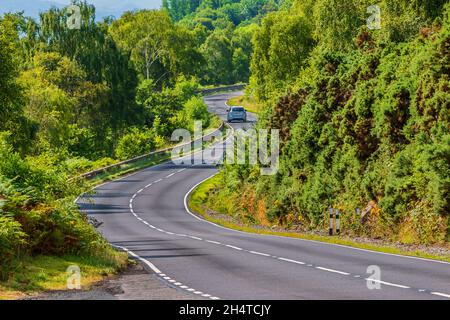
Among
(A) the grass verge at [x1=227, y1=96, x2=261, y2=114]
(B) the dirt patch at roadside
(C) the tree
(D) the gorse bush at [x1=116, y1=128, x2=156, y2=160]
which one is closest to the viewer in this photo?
(B) the dirt patch at roadside

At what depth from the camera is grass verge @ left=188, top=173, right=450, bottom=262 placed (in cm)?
2261

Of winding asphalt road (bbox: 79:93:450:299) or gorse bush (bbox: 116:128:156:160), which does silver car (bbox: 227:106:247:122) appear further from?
winding asphalt road (bbox: 79:93:450:299)

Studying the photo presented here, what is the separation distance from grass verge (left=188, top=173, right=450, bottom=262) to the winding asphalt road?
699 mm

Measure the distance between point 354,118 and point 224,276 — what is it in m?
17.5

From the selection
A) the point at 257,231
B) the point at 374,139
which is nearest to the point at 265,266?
the point at 374,139

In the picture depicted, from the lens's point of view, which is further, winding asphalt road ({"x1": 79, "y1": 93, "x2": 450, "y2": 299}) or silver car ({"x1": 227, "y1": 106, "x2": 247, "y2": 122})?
silver car ({"x1": 227, "y1": 106, "x2": 247, "y2": 122})

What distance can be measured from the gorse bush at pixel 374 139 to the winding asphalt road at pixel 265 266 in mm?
3322

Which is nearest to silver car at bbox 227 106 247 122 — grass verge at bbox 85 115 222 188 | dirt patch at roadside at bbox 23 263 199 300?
grass verge at bbox 85 115 222 188

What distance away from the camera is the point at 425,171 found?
26.9 m

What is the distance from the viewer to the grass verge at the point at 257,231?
2261 cm

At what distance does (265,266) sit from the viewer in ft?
63.1

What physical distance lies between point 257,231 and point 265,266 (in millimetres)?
16704

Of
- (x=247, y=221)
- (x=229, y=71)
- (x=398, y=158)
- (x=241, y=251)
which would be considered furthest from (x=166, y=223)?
(x=229, y=71)
